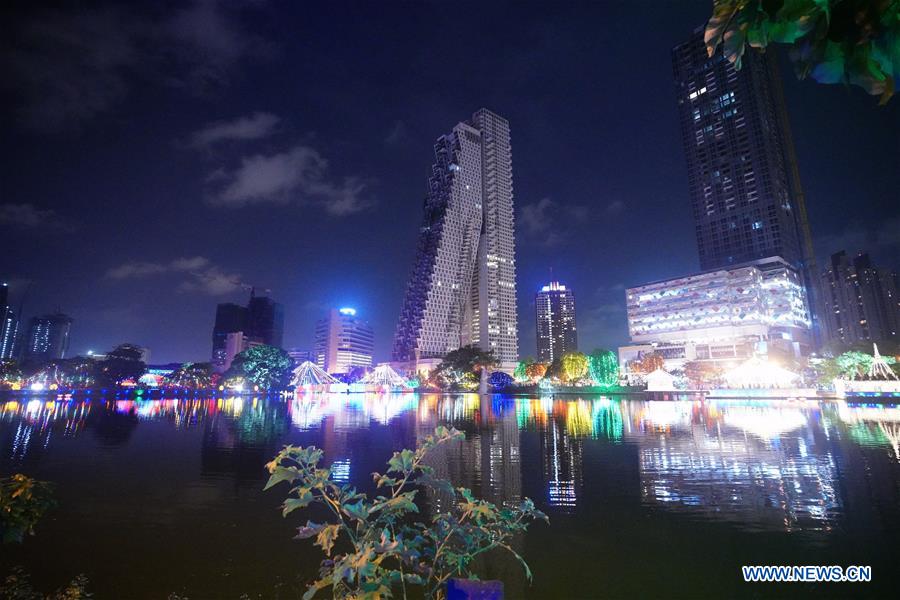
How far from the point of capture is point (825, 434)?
23.9m

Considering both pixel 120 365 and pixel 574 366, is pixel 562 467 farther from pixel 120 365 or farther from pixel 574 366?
pixel 120 365

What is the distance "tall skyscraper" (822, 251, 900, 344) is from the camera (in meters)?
175

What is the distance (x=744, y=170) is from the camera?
143625 mm

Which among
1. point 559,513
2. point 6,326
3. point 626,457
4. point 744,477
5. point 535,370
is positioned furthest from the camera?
point 6,326

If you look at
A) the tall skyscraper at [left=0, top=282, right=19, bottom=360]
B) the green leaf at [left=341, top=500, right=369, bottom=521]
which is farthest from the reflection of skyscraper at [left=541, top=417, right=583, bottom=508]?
the tall skyscraper at [left=0, top=282, right=19, bottom=360]

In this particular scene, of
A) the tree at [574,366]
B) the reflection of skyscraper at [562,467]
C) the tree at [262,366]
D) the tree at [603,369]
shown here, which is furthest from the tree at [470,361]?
the reflection of skyscraper at [562,467]

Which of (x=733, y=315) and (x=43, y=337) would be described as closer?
(x=733, y=315)

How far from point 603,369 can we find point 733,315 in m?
49.3

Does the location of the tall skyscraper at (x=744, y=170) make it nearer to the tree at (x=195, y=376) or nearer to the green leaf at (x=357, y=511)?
the tree at (x=195, y=376)

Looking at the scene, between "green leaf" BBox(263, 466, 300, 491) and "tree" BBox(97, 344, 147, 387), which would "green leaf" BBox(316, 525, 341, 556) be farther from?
"tree" BBox(97, 344, 147, 387)

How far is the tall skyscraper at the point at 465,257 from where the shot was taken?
16525cm

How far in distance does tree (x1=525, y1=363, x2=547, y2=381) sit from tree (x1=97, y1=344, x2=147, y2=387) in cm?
10665

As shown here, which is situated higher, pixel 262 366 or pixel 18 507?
pixel 262 366

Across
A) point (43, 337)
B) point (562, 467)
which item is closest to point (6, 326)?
point (43, 337)
